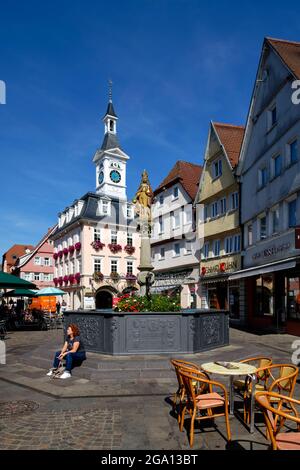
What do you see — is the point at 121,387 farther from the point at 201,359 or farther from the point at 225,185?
the point at 225,185

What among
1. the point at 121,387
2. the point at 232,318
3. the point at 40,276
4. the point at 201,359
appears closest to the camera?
the point at 121,387

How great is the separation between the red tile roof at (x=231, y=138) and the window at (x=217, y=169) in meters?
1.31

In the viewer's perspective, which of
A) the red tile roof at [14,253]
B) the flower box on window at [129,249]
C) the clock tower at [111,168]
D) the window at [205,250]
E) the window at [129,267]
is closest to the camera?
the window at [205,250]

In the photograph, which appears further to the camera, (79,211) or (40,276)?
(40,276)

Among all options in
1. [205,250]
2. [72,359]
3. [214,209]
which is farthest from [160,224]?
[72,359]

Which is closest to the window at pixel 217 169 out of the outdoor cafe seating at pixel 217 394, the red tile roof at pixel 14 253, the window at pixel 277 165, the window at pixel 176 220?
the window at pixel 176 220

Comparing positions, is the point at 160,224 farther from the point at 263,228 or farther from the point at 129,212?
A: the point at 263,228

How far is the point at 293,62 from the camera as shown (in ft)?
64.2

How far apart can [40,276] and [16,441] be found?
58.8m

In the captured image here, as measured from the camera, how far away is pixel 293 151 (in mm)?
18469

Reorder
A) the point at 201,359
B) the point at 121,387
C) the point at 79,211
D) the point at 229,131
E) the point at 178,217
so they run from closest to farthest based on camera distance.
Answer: the point at 121,387
the point at 201,359
the point at 229,131
the point at 178,217
the point at 79,211

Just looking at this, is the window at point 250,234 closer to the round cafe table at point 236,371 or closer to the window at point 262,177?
the window at point 262,177

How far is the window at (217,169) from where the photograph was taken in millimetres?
28722
